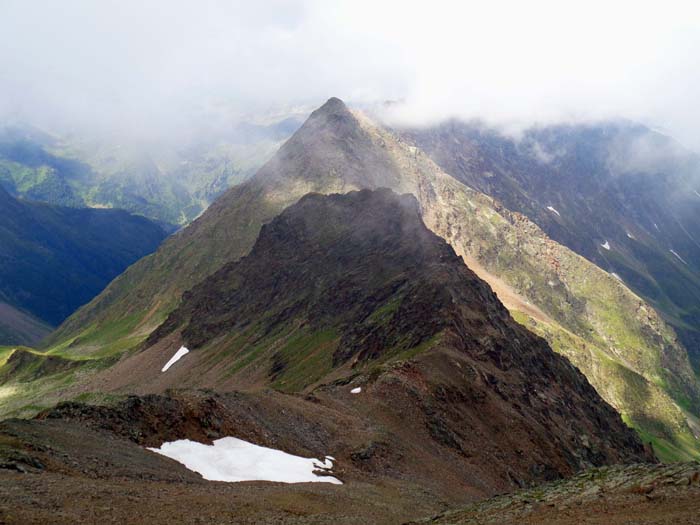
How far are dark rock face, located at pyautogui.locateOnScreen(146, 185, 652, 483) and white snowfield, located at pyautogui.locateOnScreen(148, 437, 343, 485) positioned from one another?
853 centimetres

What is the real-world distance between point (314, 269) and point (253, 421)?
12086 cm

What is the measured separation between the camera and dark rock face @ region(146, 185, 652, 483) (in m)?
77.8

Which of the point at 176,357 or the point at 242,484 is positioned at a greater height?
the point at 242,484

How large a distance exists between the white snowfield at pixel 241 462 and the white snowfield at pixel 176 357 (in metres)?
131

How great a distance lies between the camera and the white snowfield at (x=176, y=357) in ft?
582

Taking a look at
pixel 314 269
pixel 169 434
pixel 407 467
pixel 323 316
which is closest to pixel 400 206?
pixel 314 269

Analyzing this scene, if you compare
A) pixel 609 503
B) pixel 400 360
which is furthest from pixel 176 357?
pixel 609 503

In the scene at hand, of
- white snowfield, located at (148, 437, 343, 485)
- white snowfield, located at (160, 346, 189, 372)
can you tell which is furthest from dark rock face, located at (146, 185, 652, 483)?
white snowfield, located at (148, 437, 343, 485)

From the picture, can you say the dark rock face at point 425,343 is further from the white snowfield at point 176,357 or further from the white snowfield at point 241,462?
the white snowfield at point 241,462

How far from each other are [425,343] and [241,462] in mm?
52768

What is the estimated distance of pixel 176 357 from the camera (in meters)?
181

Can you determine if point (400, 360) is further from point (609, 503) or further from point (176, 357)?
point (176, 357)

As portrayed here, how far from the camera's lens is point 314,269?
177625 millimetres

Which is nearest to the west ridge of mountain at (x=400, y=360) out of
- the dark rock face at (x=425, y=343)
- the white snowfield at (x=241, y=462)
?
the dark rock face at (x=425, y=343)
